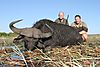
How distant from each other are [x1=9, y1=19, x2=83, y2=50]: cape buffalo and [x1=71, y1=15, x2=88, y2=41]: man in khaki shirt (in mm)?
385

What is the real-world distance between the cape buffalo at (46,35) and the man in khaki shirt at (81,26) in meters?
0.38

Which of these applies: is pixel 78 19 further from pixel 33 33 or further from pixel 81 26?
pixel 33 33

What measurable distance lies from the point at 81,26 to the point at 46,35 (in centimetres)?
221

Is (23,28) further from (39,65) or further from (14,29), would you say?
(39,65)

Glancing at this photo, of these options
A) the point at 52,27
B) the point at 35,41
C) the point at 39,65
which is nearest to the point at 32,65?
the point at 39,65

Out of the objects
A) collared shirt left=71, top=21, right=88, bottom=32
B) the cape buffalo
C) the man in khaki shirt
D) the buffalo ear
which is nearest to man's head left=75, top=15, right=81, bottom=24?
the man in khaki shirt

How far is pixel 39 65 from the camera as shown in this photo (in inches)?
191

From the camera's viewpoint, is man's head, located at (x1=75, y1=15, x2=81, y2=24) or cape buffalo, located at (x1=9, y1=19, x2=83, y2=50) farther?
man's head, located at (x1=75, y1=15, x2=81, y2=24)

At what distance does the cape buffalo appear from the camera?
24.7ft

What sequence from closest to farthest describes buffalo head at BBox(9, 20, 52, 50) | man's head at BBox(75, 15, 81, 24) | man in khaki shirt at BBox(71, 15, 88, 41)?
buffalo head at BBox(9, 20, 52, 50) < man in khaki shirt at BBox(71, 15, 88, 41) < man's head at BBox(75, 15, 81, 24)

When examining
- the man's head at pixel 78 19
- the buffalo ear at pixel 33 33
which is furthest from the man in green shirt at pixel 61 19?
the buffalo ear at pixel 33 33

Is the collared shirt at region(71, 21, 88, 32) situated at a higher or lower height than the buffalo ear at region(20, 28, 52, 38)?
lower

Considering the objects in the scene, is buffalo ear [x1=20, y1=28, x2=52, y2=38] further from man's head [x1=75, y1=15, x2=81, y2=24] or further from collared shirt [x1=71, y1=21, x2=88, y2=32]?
man's head [x1=75, y1=15, x2=81, y2=24]

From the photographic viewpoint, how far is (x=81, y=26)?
9.94 meters
